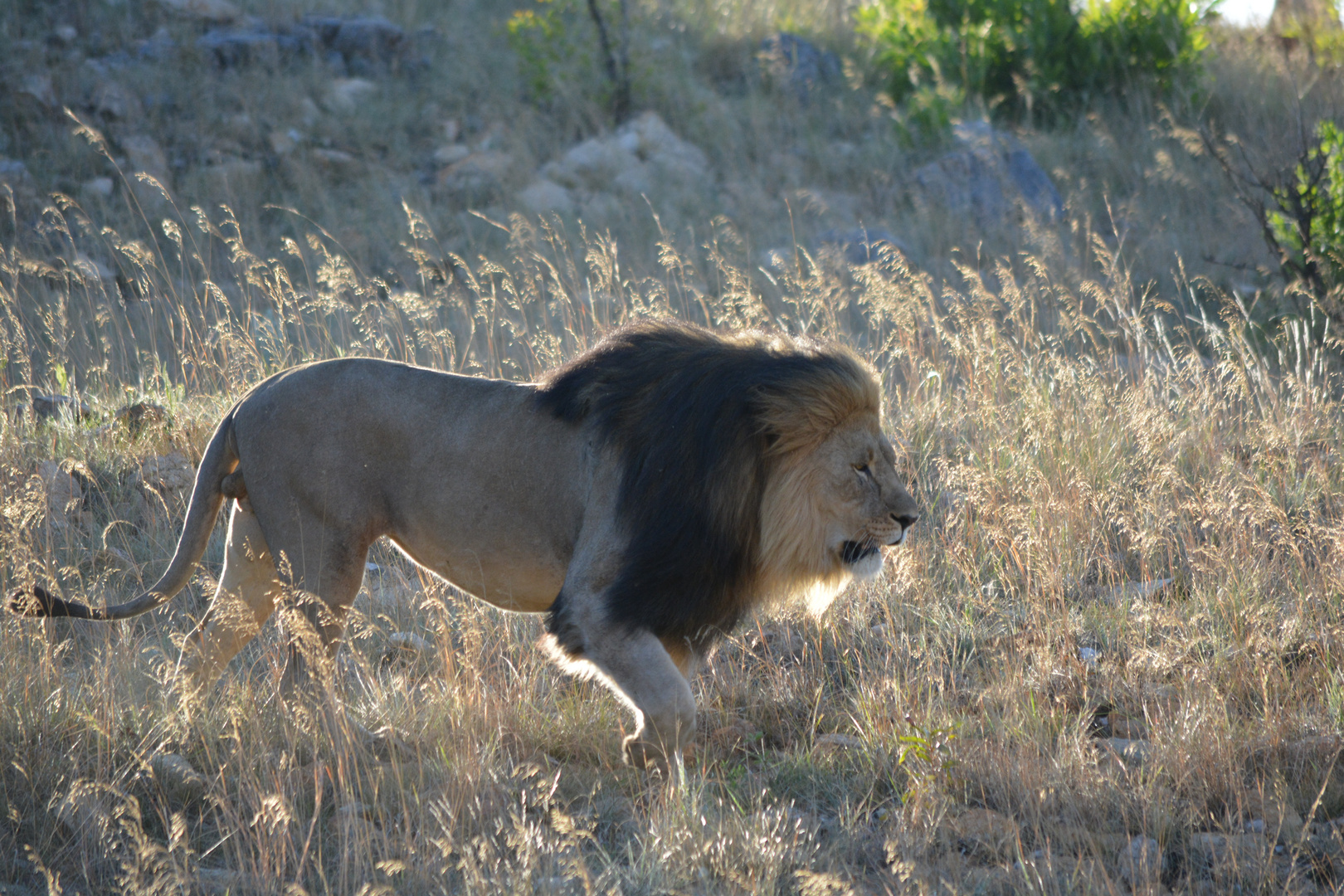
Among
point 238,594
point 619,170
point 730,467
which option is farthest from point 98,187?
point 730,467

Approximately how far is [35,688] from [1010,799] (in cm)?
273

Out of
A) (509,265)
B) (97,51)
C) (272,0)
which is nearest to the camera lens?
(509,265)

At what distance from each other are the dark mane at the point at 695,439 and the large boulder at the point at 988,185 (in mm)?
7705

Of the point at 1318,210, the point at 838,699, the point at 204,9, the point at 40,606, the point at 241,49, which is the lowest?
the point at 838,699

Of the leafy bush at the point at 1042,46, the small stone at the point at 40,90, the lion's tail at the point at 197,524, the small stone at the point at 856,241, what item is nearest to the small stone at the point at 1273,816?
the lion's tail at the point at 197,524

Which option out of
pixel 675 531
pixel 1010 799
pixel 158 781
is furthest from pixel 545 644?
pixel 1010 799

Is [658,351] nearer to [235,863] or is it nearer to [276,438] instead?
[276,438]

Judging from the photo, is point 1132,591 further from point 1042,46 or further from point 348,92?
point 348,92

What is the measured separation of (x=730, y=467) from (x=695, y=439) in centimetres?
12

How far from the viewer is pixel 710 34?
47.2ft

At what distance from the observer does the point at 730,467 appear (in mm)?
2848

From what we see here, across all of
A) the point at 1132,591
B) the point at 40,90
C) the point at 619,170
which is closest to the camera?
the point at 1132,591

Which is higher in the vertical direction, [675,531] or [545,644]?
[675,531]

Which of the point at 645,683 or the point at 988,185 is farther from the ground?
the point at 988,185
